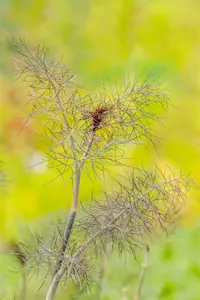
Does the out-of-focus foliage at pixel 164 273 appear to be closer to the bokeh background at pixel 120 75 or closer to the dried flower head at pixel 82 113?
the bokeh background at pixel 120 75

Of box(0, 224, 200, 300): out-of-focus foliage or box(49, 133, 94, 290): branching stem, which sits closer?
box(49, 133, 94, 290): branching stem

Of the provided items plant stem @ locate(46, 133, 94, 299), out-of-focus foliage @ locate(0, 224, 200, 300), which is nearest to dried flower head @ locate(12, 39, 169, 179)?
plant stem @ locate(46, 133, 94, 299)

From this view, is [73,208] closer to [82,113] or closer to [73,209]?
[73,209]

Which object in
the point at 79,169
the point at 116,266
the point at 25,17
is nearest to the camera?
the point at 79,169

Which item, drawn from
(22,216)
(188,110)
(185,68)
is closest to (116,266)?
(22,216)

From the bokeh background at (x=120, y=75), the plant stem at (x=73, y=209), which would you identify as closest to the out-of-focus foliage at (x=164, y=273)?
the bokeh background at (x=120, y=75)

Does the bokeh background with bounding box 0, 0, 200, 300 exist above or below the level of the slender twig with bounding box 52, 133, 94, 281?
above


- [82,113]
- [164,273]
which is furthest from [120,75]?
[82,113]

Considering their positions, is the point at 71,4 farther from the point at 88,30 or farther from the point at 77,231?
the point at 77,231

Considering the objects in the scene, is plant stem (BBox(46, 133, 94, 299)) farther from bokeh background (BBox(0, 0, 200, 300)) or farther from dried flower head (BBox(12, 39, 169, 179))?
bokeh background (BBox(0, 0, 200, 300))
